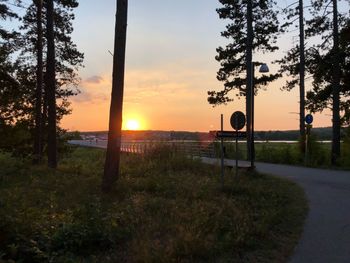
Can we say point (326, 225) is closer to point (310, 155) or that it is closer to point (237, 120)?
point (237, 120)

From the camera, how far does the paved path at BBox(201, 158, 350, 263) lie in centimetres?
816

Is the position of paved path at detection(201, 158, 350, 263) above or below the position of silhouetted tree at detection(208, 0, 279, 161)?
below

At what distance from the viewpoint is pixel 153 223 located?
9.77 meters

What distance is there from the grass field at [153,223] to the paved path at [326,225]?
0.27 meters

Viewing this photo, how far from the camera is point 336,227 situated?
10.4 meters

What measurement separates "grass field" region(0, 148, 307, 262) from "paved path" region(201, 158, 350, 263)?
27cm

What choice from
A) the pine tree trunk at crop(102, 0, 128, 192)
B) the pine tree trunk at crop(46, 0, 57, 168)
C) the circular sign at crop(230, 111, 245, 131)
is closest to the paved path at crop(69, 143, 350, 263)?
the circular sign at crop(230, 111, 245, 131)

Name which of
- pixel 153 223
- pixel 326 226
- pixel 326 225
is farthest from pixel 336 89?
pixel 153 223

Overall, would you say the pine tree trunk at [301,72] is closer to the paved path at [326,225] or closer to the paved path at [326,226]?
the paved path at [326,225]

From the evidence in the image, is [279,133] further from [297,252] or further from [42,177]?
[297,252]

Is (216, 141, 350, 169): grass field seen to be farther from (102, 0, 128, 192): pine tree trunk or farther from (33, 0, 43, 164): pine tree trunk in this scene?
(102, 0, 128, 192): pine tree trunk

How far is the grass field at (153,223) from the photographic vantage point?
25.5 feet

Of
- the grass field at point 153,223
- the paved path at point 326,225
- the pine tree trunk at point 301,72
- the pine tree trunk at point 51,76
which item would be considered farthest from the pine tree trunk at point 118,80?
the pine tree trunk at point 301,72

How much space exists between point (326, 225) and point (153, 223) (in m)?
3.83
